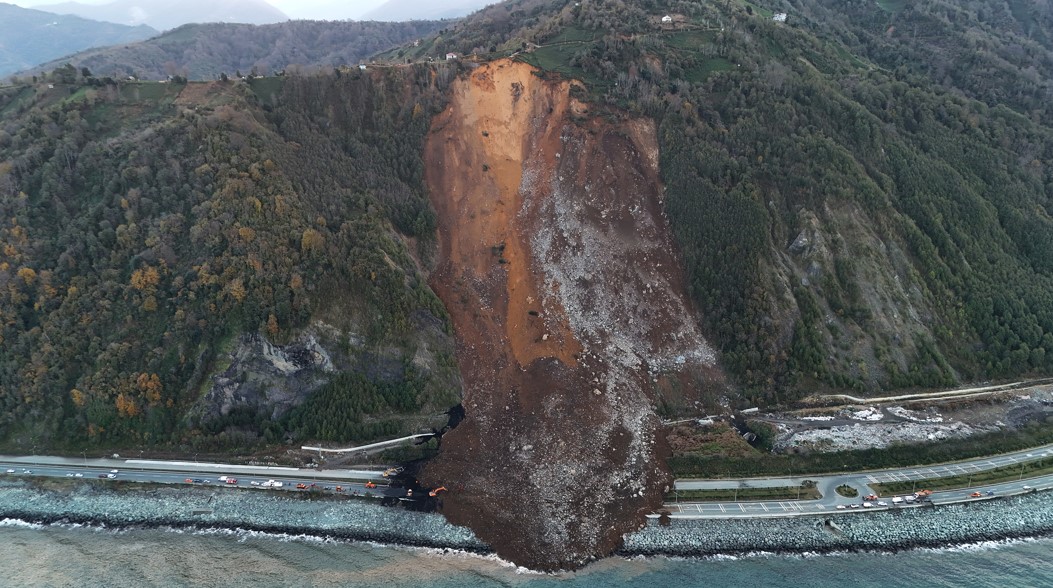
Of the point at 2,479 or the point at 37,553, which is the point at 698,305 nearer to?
the point at 37,553

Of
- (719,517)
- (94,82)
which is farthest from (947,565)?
(94,82)

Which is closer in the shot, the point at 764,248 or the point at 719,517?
the point at 719,517

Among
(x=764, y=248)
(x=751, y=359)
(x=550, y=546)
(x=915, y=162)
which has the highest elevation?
(x=915, y=162)

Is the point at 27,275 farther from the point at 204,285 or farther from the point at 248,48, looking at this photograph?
the point at 248,48

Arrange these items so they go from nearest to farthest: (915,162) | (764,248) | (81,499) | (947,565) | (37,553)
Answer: (947,565), (37,553), (81,499), (764,248), (915,162)

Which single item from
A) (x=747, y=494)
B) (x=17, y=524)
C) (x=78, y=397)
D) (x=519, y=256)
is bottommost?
(x=17, y=524)

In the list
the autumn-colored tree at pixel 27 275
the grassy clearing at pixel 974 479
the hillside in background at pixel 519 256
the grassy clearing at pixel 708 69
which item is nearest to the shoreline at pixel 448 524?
the grassy clearing at pixel 974 479

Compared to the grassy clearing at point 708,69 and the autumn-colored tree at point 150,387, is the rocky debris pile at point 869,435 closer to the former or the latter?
the grassy clearing at point 708,69

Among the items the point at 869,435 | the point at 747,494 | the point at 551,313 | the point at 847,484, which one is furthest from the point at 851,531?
the point at 551,313
